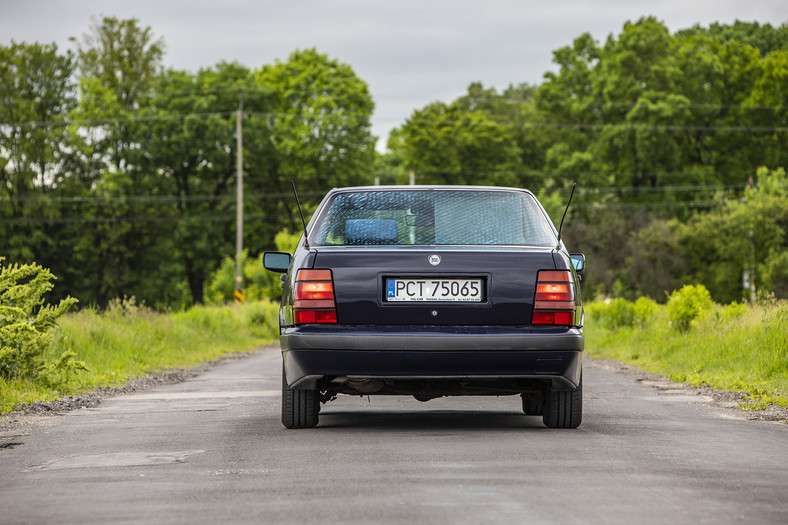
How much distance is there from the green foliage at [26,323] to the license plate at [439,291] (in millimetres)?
5705

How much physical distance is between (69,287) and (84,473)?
6116 centimetres

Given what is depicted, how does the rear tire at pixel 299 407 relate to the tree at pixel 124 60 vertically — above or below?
below

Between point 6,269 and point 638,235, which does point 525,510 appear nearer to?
point 6,269

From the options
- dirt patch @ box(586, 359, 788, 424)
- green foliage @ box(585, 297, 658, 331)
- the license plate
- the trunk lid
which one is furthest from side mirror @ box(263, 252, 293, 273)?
green foliage @ box(585, 297, 658, 331)

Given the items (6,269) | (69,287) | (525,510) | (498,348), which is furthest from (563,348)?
(69,287)

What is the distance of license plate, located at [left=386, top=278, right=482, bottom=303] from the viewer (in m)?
8.01

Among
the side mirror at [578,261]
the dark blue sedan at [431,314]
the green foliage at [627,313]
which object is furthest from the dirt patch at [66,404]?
the green foliage at [627,313]

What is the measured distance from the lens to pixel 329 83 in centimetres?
6938

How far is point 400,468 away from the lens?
6637 mm

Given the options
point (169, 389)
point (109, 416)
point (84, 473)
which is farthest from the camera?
point (169, 389)

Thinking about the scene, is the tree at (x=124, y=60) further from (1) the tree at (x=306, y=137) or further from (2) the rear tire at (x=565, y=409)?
(2) the rear tire at (x=565, y=409)

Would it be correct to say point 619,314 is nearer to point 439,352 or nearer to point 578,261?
point 578,261

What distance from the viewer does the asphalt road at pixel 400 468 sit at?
5.41 m

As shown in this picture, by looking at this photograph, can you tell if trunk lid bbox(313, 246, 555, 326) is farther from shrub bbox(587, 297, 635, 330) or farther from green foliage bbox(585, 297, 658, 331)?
shrub bbox(587, 297, 635, 330)
